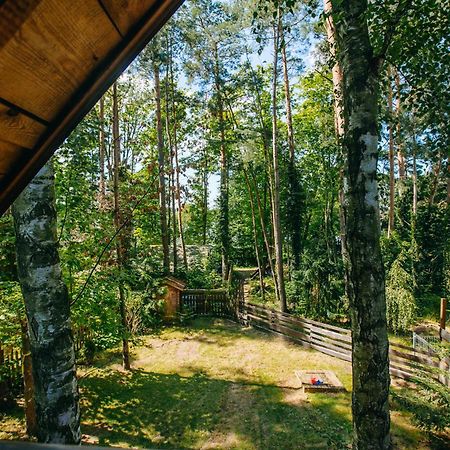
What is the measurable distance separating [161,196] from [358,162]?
12.5m

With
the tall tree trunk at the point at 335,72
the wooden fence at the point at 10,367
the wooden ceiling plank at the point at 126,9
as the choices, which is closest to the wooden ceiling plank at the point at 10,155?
the wooden ceiling plank at the point at 126,9

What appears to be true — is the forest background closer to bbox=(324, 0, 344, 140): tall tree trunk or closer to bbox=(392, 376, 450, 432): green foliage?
bbox=(324, 0, 344, 140): tall tree trunk

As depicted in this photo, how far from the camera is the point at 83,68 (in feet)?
2.36

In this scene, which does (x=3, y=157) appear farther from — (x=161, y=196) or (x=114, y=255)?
(x=161, y=196)

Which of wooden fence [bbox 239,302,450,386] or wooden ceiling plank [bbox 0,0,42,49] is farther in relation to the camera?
wooden fence [bbox 239,302,450,386]

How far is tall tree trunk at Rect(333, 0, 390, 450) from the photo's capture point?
3.06 meters

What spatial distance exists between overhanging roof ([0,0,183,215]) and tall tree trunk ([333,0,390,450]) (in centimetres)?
279

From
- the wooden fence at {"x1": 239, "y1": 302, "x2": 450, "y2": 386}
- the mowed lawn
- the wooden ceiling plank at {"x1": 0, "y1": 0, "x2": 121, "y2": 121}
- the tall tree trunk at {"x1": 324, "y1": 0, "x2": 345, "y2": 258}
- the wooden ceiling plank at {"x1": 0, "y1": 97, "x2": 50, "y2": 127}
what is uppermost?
the tall tree trunk at {"x1": 324, "y1": 0, "x2": 345, "y2": 258}

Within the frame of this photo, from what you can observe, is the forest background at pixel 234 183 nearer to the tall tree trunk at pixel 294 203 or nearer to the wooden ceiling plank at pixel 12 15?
the tall tree trunk at pixel 294 203

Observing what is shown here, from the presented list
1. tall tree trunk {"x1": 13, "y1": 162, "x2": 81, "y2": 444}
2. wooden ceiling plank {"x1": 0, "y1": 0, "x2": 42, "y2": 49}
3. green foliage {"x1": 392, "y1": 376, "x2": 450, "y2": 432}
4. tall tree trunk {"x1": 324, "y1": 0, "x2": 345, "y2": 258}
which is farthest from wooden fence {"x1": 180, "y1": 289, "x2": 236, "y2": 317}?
wooden ceiling plank {"x1": 0, "y1": 0, "x2": 42, "y2": 49}

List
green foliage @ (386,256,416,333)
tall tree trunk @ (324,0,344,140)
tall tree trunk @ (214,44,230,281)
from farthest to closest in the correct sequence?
1. tall tree trunk @ (214,44,230,281)
2. green foliage @ (386,256,416,333)
3. tall tree trunk @ (324,0,344,140)

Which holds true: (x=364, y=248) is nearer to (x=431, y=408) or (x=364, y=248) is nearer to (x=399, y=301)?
(x=431, y=408)

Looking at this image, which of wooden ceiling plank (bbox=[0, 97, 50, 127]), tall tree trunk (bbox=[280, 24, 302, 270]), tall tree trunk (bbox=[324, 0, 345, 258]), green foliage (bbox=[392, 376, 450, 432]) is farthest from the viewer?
tall tree trunk (bbox=[280, 24, 302, 270])

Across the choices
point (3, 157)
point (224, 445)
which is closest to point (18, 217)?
point (3, 157)
